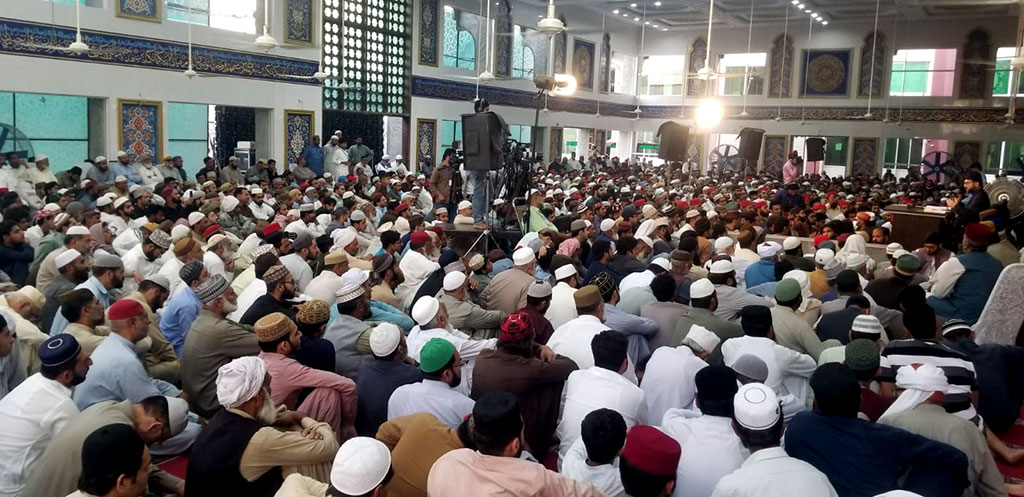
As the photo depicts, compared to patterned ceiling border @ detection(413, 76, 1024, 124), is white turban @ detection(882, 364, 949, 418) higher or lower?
lower

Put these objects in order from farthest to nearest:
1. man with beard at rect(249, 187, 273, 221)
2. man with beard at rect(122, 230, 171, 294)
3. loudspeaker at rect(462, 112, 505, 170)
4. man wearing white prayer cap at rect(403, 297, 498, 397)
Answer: man with beard at rect(249, 187, 273, 221) → loudspeaker at rect(462, 112, 505, 170) → man with beard at rect(122, 230, 171, 294) → man wearing white prayer cap at rect(403, 297, 498, 397)

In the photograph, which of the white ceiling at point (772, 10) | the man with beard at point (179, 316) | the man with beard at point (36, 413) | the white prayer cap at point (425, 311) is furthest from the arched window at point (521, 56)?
the man with beard at point (36, 413)

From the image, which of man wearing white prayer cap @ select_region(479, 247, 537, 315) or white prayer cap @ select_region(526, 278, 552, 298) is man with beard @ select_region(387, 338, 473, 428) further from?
man wearing white prayer cap @ select_region(479, 247, 537, 315)

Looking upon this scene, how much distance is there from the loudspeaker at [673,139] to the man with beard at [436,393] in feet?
29.5

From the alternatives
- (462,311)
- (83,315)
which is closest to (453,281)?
(462,311)

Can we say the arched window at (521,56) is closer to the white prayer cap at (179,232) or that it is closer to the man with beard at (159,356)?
the white prayer cap at (179,232)

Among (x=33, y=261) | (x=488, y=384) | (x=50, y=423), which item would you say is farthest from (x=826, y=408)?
(x=33, y=261)

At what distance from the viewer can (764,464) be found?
1.90 m

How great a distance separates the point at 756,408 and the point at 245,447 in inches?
53.5

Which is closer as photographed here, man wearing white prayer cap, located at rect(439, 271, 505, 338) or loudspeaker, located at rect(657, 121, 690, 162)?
man wearing white prayer cap, located at rect(439, 271, 505, 338)

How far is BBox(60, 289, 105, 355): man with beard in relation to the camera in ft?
10.1

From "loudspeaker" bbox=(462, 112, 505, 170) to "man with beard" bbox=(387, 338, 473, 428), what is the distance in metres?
4.43

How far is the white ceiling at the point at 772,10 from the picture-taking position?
15258mm

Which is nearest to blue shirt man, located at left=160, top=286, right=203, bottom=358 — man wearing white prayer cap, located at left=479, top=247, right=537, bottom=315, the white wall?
man wearing white prayer cap, located at left=479, top=247, right=537, bottom=315
